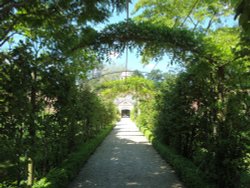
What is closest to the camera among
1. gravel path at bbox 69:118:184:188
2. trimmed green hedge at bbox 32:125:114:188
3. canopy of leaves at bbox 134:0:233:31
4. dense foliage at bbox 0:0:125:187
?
dense foliage at bbox 0:0:125:187

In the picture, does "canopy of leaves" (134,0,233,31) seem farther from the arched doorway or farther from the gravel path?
the arched doorway

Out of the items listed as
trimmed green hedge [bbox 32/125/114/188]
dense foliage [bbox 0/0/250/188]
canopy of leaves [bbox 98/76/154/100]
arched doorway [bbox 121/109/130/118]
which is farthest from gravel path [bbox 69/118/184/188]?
arched doorway [bbox 121/109/130/118]

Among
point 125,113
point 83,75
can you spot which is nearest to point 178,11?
point 83,75

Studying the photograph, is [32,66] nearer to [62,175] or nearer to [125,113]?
[62,175]

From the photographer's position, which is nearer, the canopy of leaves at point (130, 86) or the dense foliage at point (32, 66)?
the dense foliage at point (32, 66)

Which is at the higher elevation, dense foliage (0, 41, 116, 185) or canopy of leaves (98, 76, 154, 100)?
canopy of leaves (98, 76, 154, 100)

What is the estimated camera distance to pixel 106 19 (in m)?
3.49

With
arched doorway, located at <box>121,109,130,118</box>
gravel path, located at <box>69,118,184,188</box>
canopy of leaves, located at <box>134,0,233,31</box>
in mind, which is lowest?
gravel path, located at <box>69,118,184,188</box>

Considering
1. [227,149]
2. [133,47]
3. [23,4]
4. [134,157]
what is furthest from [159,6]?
[23,4]

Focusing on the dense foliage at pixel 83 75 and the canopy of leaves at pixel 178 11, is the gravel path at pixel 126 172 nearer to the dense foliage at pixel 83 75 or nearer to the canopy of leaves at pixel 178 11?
the dense foliage at pixel 83 75

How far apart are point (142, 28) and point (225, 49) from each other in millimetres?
1514

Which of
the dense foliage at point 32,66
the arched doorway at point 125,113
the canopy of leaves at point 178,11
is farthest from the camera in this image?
the arched doorway at point 125,113

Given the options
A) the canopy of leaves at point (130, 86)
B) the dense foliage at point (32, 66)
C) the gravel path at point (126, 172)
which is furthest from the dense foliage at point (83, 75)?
the canopy of leaves at point (130, 86)

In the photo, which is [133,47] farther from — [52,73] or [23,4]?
[23,4]
